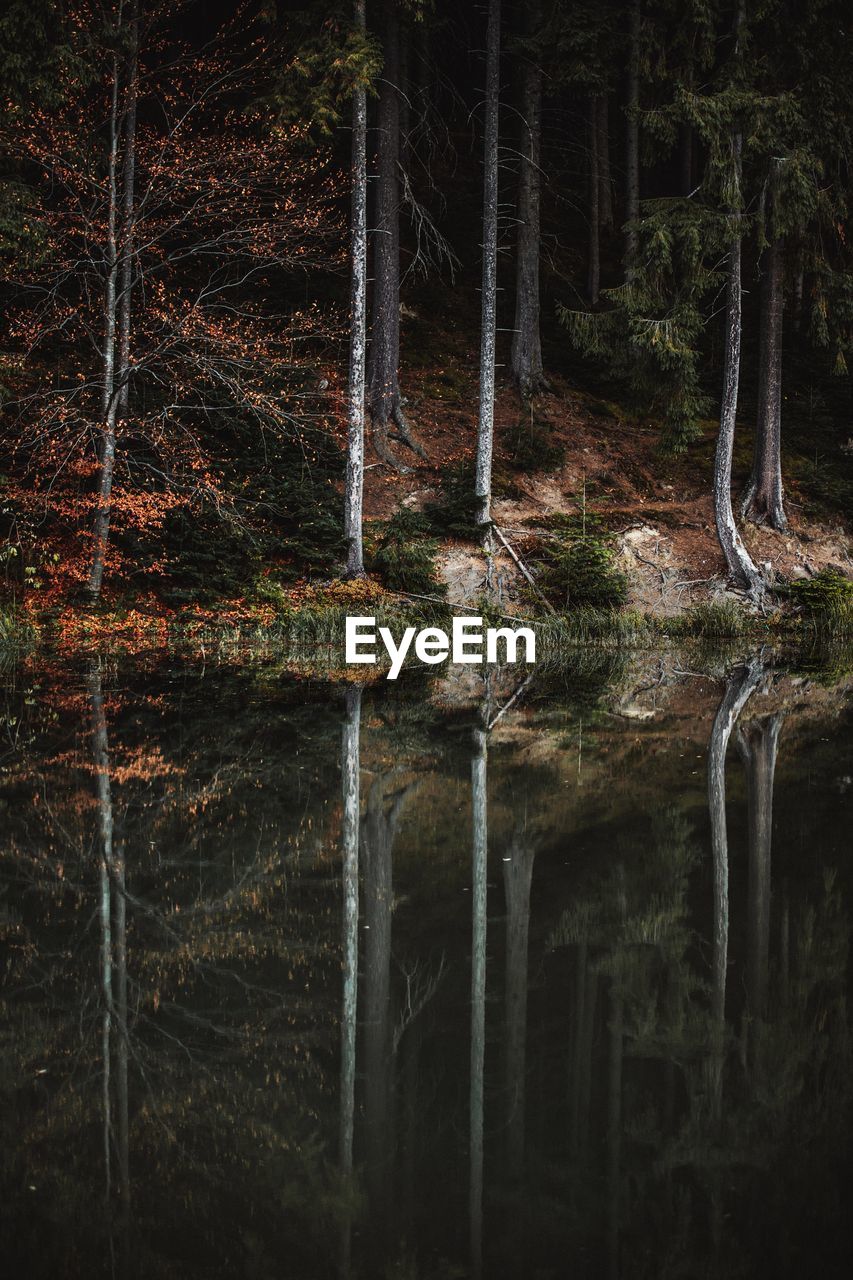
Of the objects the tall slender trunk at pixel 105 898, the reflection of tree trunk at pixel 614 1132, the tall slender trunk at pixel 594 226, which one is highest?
the tall slender trunk at pixel 594 226

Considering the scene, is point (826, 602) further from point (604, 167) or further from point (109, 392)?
point (604, 167)

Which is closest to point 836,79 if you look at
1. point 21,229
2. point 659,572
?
point 659,572

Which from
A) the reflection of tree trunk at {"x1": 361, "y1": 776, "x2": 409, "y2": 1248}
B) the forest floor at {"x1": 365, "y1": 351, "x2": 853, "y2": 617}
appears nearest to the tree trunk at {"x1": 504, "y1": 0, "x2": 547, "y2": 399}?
the forest floor at {"x1": 365, "y1": 351, "x2": 853, "y2": 617}

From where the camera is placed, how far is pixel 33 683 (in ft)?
41.7

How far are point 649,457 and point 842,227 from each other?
20.6 ft

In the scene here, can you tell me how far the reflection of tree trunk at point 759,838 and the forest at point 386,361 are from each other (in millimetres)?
9528

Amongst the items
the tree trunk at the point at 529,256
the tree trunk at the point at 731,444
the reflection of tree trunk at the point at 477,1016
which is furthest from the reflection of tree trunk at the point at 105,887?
the tree trunk at the point at 529,256

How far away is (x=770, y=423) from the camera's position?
22.0 m

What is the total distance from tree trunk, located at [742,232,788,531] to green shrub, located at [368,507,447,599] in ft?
24.1

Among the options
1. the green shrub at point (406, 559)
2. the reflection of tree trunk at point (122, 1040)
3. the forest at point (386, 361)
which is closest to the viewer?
the reflection of tree trunk at point (122, 1040)

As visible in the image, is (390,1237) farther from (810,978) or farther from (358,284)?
(358,284)

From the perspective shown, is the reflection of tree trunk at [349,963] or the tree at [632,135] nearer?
the reflection of tree trunk at [349,963]

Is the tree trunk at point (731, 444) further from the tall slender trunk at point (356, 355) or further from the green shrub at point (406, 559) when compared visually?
the tall slender trunk at point (356, 355)

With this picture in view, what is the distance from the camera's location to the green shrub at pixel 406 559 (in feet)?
62.8
